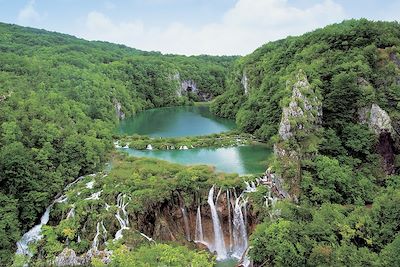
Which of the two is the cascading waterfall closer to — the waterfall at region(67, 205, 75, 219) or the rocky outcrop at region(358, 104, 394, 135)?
the waterfall at region(67, 205, 75, 219)

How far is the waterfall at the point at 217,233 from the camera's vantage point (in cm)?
2590

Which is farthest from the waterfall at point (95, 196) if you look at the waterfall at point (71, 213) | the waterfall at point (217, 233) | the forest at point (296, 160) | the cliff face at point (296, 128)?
the cliff face at point (296, 128)

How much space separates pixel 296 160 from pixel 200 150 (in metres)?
13.0

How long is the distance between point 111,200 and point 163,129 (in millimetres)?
29228

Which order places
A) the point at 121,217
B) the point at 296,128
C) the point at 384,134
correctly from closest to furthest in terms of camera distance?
the point at 121,217
the point at 296,128
the point at 384,134

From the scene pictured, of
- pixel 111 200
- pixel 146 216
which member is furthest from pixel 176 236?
pixel 111 200

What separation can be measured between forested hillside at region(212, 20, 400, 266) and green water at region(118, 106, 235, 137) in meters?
7.26

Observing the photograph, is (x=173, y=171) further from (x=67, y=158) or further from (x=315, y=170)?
(x=315, y=170)

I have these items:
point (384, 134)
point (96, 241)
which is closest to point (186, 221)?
point (96, 241)

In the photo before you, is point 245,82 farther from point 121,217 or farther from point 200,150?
point 121,217

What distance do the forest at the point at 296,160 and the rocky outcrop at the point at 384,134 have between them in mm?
80

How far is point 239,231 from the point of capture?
26.4m

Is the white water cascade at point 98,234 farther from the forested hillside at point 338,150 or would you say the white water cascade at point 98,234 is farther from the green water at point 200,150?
the green water at point 200,150

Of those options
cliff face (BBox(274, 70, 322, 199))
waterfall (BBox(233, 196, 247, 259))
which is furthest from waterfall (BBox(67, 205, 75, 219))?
cliff face (BBox(274, 70, 322, 199))
